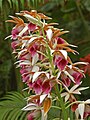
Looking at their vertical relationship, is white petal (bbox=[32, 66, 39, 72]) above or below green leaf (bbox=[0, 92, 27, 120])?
above

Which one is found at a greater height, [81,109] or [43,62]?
[43,62]

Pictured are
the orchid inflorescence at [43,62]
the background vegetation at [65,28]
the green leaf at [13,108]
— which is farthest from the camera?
the background vegetation at [65,28]

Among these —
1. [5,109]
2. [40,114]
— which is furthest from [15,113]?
[40,114]

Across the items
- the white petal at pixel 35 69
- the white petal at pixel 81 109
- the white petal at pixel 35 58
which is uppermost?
the white petal at pixel 35 58

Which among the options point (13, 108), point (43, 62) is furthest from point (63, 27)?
point (43, 62)

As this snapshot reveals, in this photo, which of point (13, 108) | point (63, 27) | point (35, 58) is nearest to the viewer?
point (35, 58)

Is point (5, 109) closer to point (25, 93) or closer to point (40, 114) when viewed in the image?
point (25, 93)

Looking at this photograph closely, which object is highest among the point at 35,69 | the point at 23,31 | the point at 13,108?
the point at 23,31

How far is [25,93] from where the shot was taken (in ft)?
7.41

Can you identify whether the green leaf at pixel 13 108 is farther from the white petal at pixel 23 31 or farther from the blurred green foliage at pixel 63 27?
the white petal at pixel 23 31

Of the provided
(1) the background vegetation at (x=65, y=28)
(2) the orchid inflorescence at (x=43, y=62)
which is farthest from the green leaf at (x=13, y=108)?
(2) the orchid inflorescence at (x=43, y=62)

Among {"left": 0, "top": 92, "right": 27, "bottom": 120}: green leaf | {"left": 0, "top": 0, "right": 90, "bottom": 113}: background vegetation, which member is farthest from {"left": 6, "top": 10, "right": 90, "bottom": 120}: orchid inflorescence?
{"left": 0, "top": 0, "right": 90, "bottom": 113}: background vegetation

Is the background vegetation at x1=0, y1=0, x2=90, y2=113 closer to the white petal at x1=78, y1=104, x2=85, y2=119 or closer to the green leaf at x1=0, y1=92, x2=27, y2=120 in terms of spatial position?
the green leaf at x1=0, y1=92, x2=27, y2=120

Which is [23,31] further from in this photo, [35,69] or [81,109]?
[81,109]
